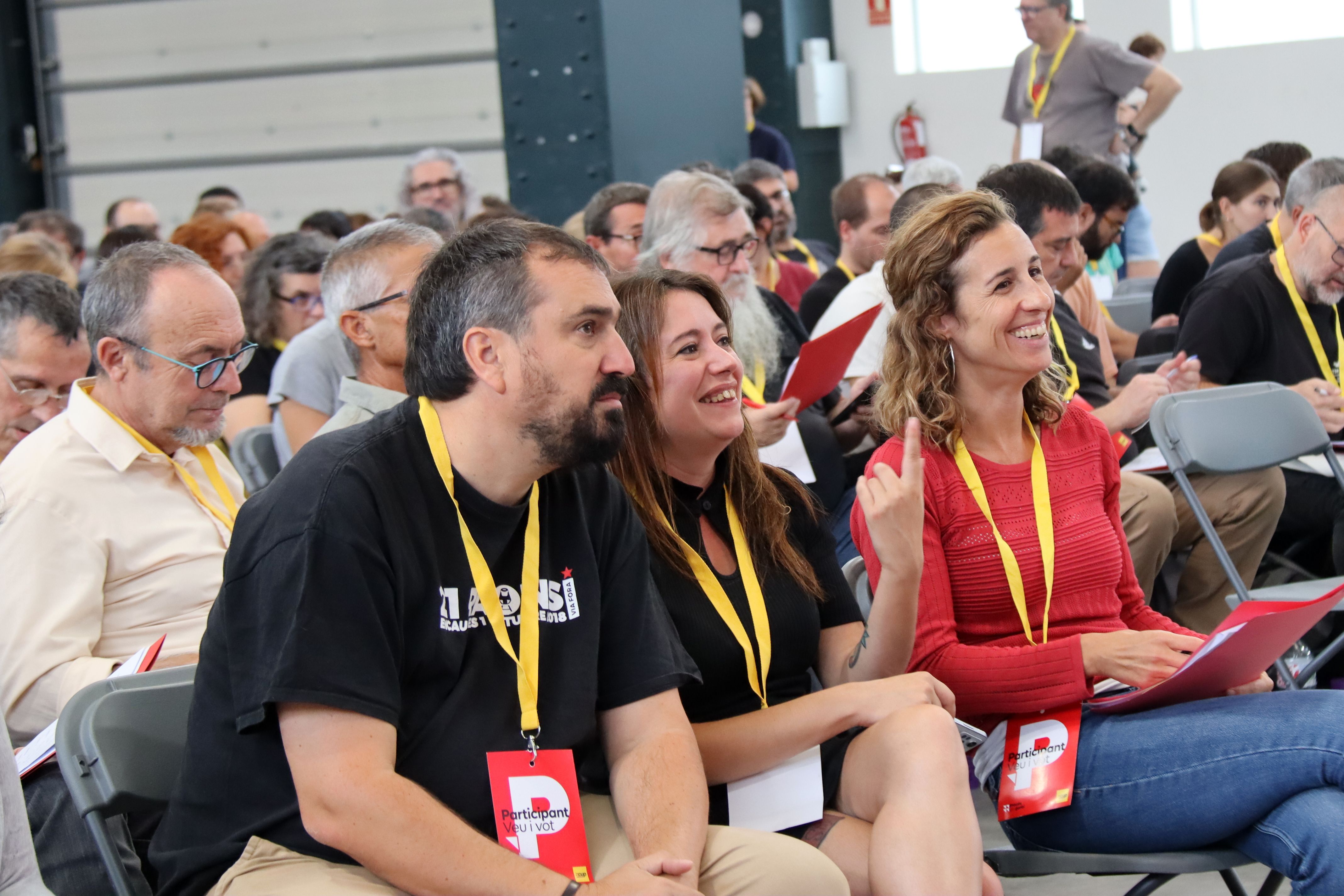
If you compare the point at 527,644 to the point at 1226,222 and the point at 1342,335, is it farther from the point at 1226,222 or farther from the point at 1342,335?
the point at 1226,222

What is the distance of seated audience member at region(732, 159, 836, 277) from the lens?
21.2 feet

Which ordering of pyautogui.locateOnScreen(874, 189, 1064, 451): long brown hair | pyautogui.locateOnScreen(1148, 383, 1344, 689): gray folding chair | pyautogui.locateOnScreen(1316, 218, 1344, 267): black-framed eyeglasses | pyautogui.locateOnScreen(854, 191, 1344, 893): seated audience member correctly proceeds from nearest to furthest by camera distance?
pyautogui.locateOnScreen(854, 191, 1344, 893): seated audience member < pyautogui.locateOnScreen(874, 189, 1064, 451): long brown hair < pyautogui.locateOnScreen(1148, 383, 1344, 689): gray folding chair < pyautogui.locateOnScreen(1316, 218, 1344, 267): black-framed eyeglasses

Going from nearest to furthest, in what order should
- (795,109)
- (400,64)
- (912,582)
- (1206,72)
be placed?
(912,582) < (400,64) < (1206,72) < (795,109)

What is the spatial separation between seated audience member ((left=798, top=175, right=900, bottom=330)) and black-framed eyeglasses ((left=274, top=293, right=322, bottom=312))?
1.88 m

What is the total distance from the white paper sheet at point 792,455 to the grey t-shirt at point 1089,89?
4.33 meters

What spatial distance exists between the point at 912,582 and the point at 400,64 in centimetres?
801

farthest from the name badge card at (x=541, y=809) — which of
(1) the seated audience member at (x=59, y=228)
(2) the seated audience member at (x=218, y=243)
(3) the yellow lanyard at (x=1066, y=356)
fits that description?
(1) the seated audience member at (x=59, y=228)

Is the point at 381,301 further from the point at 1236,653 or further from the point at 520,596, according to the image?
the point at 1236,653

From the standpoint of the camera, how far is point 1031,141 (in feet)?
21.9

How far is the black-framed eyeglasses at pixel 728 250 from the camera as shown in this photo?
13.3ft

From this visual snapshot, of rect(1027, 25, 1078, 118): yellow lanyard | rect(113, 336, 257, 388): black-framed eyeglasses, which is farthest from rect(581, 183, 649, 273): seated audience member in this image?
rect(1027, 25, 1078, 118): yellow lanyard

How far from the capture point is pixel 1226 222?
6000mm

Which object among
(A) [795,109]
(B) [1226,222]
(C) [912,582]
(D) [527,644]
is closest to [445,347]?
(D) [527,644]

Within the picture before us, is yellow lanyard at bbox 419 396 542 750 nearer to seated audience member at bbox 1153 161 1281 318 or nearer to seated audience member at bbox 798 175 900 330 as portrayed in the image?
seated audience member at bbox 798 175 900 330
